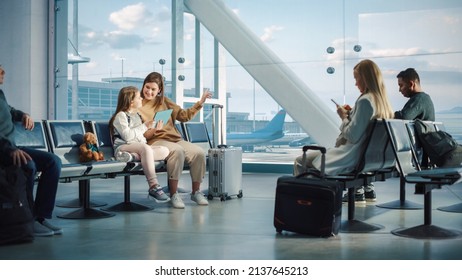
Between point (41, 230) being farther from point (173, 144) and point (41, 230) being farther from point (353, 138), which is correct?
point (353, 138)

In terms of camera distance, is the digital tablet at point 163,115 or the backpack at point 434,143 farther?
the digital tablet at point 163,115

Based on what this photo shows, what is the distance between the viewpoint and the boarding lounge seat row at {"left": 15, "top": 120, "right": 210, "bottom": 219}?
187 inches

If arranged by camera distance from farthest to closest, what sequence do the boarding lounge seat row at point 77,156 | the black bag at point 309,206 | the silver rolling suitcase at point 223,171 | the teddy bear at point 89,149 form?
the silver rolling suitcase at point 223,171 → the teddy bear at point 89,149 → the boarding lounge seat row at point 77,156 → the black bag at point 309,206

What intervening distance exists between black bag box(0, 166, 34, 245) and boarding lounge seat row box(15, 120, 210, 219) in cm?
78

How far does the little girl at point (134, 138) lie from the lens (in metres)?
5.29

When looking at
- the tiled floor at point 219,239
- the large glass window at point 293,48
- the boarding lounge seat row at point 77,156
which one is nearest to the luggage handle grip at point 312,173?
the tiled floor at point 219,239

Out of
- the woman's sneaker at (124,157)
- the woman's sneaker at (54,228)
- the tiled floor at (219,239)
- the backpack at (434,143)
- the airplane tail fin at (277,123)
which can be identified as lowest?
the tiled floor at (219,239)

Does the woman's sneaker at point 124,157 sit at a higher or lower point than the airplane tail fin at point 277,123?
lower

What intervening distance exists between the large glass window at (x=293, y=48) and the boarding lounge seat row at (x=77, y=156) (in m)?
4.46

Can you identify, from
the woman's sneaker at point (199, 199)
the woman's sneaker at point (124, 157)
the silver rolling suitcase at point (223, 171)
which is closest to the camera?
the woman's sneaker at point (124, 157)

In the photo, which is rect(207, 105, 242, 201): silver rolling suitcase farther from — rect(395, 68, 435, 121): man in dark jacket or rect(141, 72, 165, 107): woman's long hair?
rect(395, 68, 435, 121): man in dark jacket

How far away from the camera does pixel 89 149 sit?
505 centimetres

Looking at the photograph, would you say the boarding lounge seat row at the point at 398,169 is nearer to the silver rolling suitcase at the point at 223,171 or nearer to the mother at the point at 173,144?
the mother at the point at 173,144

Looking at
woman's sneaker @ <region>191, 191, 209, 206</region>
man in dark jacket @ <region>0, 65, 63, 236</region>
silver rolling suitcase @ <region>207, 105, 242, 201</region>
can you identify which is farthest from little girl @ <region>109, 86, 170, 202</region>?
man in dark jacket @ <region>0, 65, 63, 236</region>
